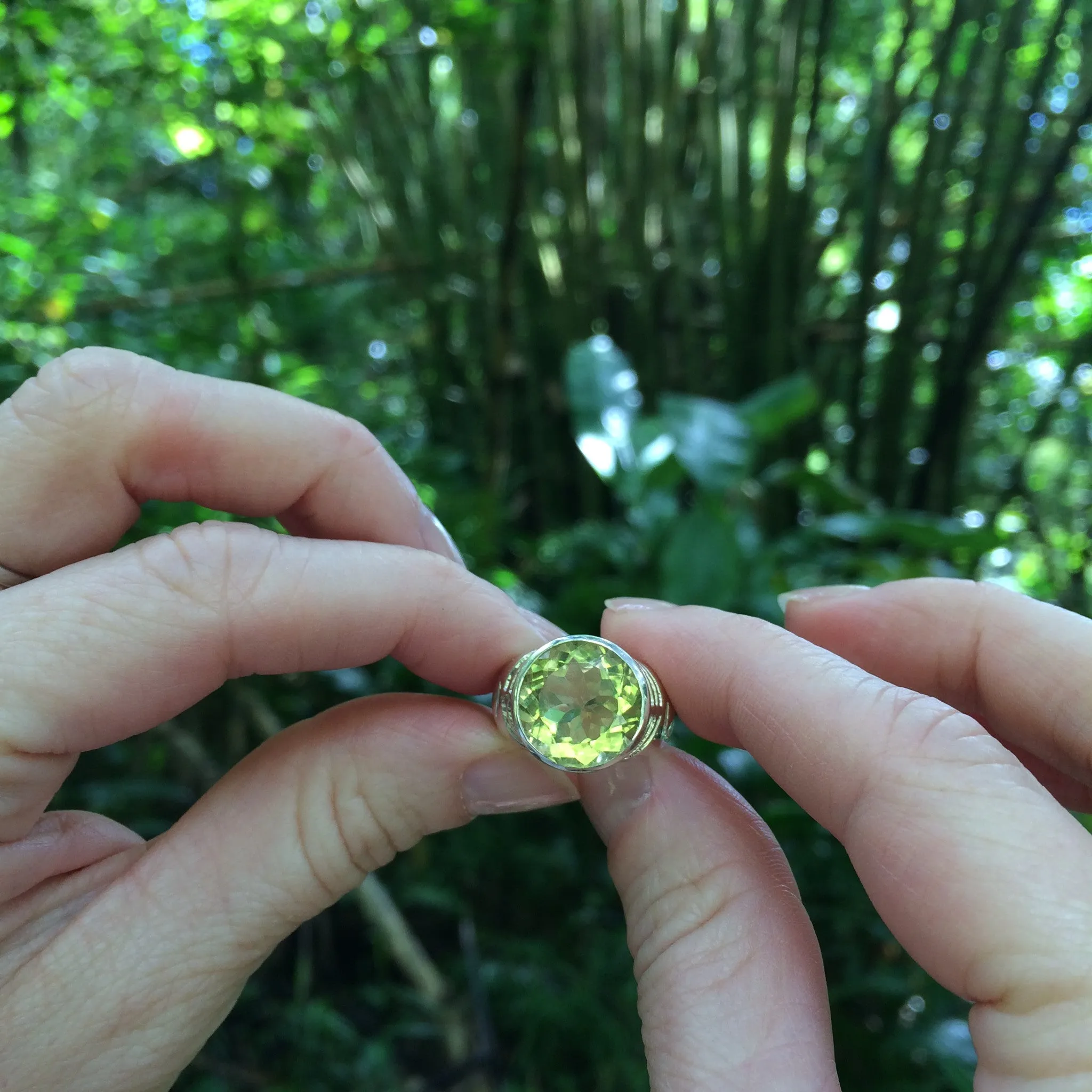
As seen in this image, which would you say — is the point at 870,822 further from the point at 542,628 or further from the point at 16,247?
the point at 16,247

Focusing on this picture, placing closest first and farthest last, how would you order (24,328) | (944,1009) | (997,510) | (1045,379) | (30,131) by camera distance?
(944,1009)
(24,328)
(30,131)
(997,510)
(1045,379)

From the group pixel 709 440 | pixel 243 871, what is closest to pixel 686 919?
pixel 243 871

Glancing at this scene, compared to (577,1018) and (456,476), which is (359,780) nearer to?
(577,1018)

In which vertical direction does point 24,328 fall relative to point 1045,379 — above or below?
above

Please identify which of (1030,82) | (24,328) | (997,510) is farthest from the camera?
(997,510)

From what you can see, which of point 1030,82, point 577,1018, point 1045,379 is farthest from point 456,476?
point 1045,379

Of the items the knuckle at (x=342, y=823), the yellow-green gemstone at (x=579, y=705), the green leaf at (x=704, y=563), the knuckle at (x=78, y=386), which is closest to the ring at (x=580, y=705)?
the yellow-green gemstone at (x=579, y=705)

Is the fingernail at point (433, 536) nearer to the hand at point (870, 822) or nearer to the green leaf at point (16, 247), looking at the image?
the hand at point (870, 822)
